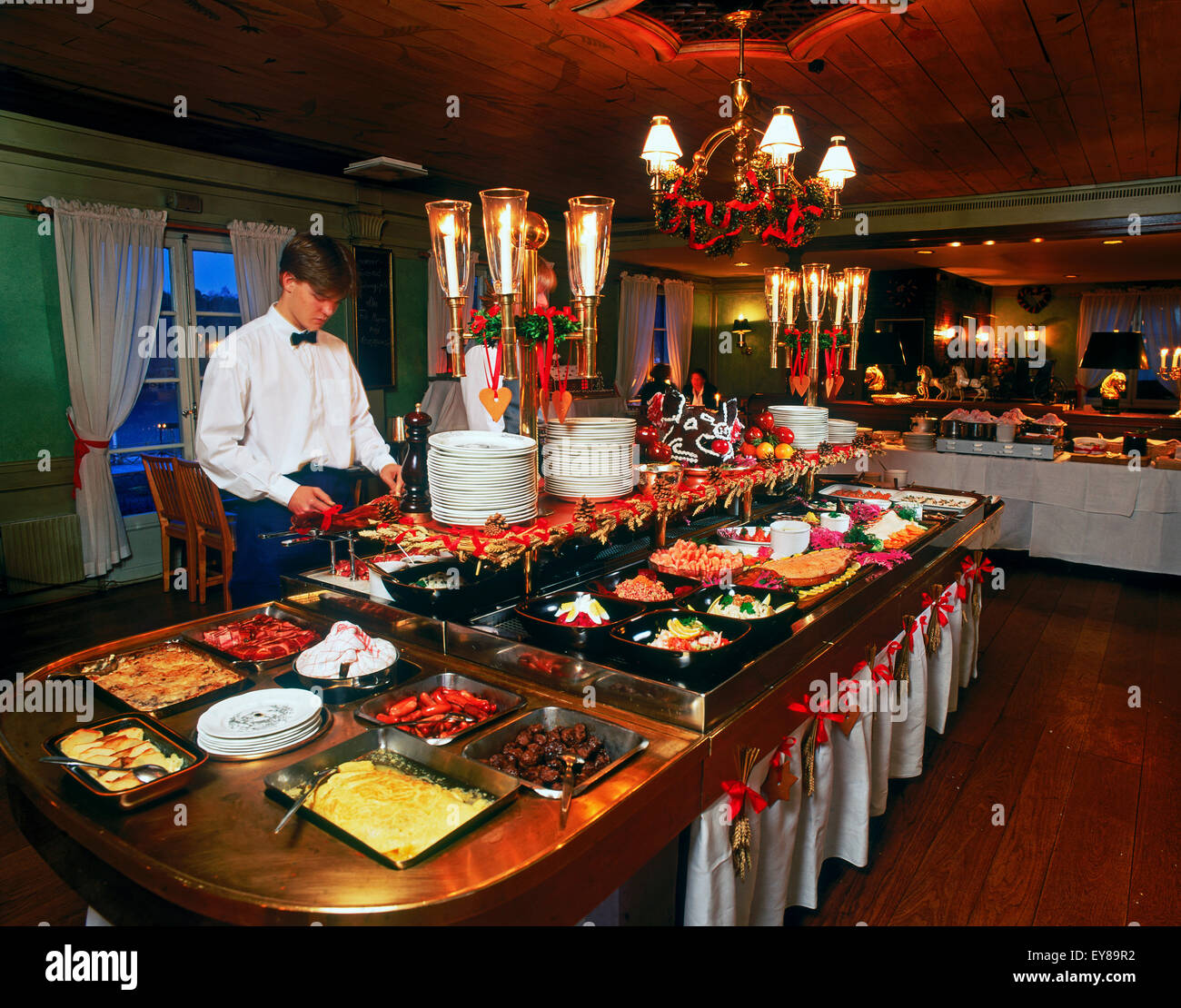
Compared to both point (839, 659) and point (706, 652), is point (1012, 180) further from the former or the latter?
point (706, 652)

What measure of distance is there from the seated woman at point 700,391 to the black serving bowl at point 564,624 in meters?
1.29

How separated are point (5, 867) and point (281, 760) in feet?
5.38

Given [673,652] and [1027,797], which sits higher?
[673,652]

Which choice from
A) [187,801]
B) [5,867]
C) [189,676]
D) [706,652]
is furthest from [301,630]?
[5,867]

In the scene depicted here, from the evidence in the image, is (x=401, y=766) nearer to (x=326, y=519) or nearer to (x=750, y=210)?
(x=326, y=519)

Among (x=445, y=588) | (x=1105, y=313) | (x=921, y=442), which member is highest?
(x=1105, y=313)

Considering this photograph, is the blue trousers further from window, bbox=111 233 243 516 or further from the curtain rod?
the curtain rod

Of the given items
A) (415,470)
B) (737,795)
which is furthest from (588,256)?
(737,795)

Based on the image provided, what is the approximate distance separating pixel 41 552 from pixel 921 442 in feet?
21.5

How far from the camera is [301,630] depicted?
77.7 inches

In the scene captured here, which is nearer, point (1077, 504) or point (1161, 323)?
point (1077, 504)

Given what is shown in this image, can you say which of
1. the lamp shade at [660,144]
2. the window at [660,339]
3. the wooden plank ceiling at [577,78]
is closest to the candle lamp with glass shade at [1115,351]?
the wooden plank ceiling at [577,78]

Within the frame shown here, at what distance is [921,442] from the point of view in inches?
255

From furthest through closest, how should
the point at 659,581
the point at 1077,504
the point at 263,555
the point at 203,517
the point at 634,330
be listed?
the point at 634,330, the point at 1077,504, the point at 203,517, the point at 263,555, the point at 659,581
